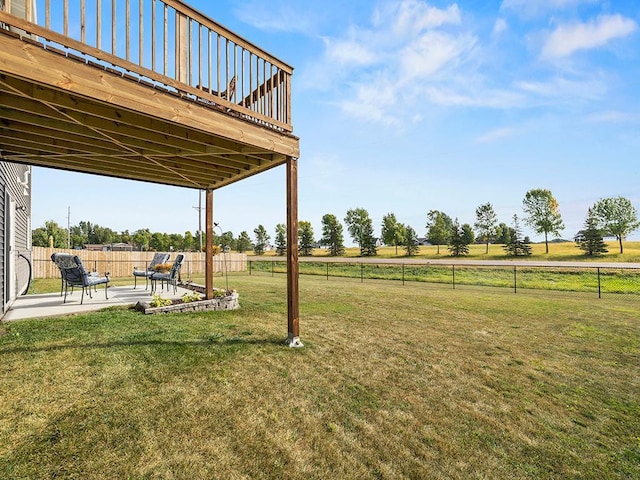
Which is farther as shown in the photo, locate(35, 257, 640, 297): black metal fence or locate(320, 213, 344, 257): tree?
locate(320, 213, 344, 257): tree

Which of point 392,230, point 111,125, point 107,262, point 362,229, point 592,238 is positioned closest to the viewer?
point 111,125

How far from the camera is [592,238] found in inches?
1244

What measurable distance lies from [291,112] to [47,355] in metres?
4.23

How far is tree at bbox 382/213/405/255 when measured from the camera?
141ft

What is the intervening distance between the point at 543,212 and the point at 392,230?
59.9 feet

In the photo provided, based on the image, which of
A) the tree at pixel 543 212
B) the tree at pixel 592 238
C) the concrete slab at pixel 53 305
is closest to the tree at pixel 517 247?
the tree at pixel 543 212

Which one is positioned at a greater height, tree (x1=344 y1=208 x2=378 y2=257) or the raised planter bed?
tree (x1=344 y1=208 x2=378 y2=257)

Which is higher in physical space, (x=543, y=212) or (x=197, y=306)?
(x=543, y=212)

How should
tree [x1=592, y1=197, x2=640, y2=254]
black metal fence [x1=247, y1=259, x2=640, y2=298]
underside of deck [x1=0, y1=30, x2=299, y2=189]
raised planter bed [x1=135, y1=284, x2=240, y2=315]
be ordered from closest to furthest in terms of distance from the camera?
underside of deck [x1=0, y1=30, x2=299, y2=189]
raised planter bed [x1=135, y1=284, x2=240, y2=315]
black metal fence [x1=247, y1=259, x2=640, y2=298]
tree [x1=592, y1=197, x2=640, y2=254]

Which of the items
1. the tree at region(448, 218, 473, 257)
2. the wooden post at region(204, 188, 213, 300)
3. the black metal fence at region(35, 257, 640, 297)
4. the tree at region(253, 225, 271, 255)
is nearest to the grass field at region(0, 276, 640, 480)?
the wooden post at region(204, 188, 213, 300)

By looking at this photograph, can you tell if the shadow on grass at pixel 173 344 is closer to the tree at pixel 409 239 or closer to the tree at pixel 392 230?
the tree at pixel 392 230

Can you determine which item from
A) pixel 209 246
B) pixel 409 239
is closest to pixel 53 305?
pixel 209 246

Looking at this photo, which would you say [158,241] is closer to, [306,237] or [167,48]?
[306,237]

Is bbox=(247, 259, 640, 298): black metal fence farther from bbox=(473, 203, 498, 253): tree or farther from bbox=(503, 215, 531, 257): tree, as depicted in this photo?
bbox=(473, 203, 498, 253): tree
